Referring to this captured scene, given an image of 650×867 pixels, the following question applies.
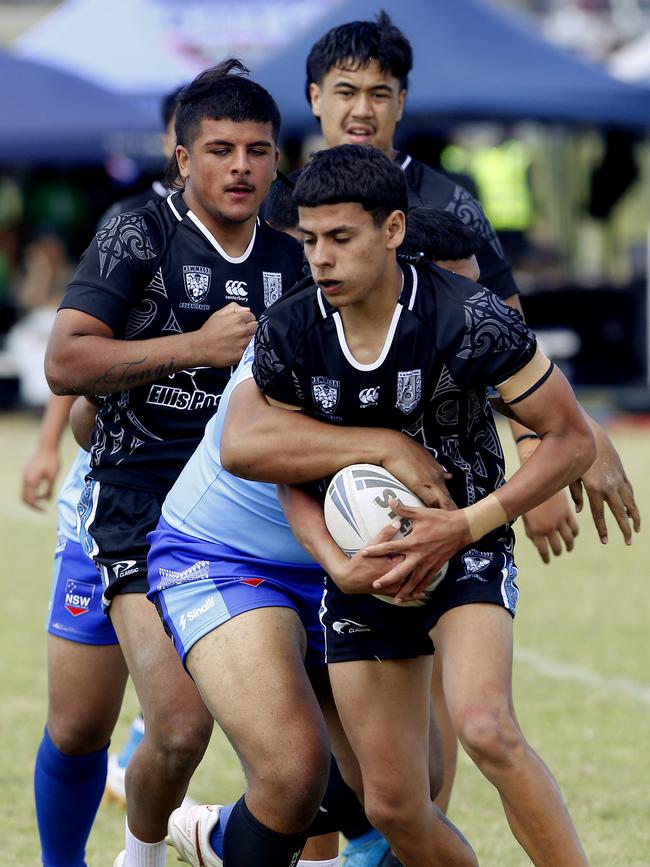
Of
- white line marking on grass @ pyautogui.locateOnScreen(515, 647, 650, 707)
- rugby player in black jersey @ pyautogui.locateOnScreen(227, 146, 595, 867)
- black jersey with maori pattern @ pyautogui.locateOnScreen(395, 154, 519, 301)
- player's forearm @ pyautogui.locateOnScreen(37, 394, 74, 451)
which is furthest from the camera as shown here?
white line marking on grass @ pyautogui.locateOnScreen(515, 647, 650, 707)

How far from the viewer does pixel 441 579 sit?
371 cm

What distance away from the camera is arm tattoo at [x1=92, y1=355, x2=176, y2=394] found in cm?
407

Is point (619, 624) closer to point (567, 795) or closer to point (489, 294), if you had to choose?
point (567, 795)

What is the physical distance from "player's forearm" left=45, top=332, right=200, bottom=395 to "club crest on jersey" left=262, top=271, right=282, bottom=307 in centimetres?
29

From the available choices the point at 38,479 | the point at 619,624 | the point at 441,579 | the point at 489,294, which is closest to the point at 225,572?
the point at 441,579

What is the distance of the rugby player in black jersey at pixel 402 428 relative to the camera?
11.8 ft

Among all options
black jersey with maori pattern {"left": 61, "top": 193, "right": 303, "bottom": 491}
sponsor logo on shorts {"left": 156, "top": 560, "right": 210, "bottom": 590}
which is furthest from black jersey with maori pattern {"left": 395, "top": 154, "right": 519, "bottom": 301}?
sponsor logo on shorts {"left": 156, "top": 560, "right": 210, "bottom": 590}

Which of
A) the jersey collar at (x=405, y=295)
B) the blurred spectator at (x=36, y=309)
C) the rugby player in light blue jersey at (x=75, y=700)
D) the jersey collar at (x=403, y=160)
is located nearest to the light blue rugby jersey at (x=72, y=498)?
the rugby player in light blue jersey at (x=75, y=700)

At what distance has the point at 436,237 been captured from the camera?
416 centimetres

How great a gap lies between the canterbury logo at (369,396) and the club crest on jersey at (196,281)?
711 mm

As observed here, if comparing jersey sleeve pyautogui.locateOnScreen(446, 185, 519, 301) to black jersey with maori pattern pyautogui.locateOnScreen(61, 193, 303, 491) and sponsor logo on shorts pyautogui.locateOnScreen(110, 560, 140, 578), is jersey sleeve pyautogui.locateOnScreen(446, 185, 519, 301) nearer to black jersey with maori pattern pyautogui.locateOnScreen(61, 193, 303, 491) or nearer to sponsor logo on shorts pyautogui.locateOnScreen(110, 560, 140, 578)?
black jersey with maori pattern pyautogui.locateOnScreen(61, 193, 303, 491)

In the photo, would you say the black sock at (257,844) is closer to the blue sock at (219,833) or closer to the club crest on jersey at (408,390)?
the blue sock at (219,833)

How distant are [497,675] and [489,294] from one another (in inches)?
35.1

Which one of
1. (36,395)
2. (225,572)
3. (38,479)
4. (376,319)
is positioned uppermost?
(376,319)
